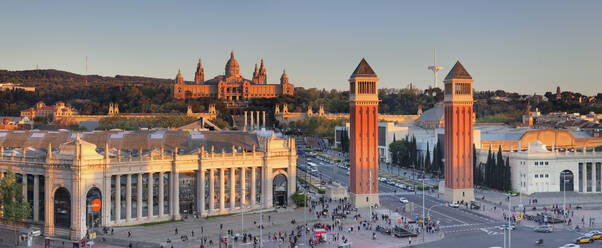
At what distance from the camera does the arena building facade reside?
68125mm

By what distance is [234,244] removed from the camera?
6681 centimetres

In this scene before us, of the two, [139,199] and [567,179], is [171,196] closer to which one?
[139,199]

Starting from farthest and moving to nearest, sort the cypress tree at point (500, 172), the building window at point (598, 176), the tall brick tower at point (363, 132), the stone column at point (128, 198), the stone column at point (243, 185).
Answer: the building window at point (598, 176), the cypress tree at point (500, 172), the tall brick tower at point (363, 132), the stone column at point (243, 185), the stone column at point (128, 198)

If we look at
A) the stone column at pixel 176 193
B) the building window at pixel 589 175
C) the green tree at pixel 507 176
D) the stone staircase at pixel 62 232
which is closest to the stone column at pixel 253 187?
the stone column at pixel 176 193

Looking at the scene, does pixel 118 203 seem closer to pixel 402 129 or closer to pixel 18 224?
pixel 18 224

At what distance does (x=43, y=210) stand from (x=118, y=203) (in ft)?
24.6

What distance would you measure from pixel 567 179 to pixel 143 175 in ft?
207

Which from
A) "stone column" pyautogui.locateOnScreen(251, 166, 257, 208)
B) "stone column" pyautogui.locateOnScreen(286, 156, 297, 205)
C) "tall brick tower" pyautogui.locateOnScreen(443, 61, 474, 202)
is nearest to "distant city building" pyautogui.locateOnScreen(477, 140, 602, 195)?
"tall brick tower" pyautogui.locateOnScreen(443, 61, 474, 202)

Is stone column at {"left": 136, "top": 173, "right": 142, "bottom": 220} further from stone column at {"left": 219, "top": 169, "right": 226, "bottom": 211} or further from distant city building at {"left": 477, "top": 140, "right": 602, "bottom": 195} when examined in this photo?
distant city building at {"left": 477, "top": 140, "right": 602, "bottom": 195}

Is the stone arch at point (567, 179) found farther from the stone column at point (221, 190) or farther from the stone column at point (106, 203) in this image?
the stone column at point (106, 203)

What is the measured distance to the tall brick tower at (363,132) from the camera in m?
91.6

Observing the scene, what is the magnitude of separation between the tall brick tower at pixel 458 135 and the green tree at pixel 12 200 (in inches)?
2193

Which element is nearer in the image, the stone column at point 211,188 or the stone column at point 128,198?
the stone column at point 128,198

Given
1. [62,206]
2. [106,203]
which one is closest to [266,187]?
[106,203]
